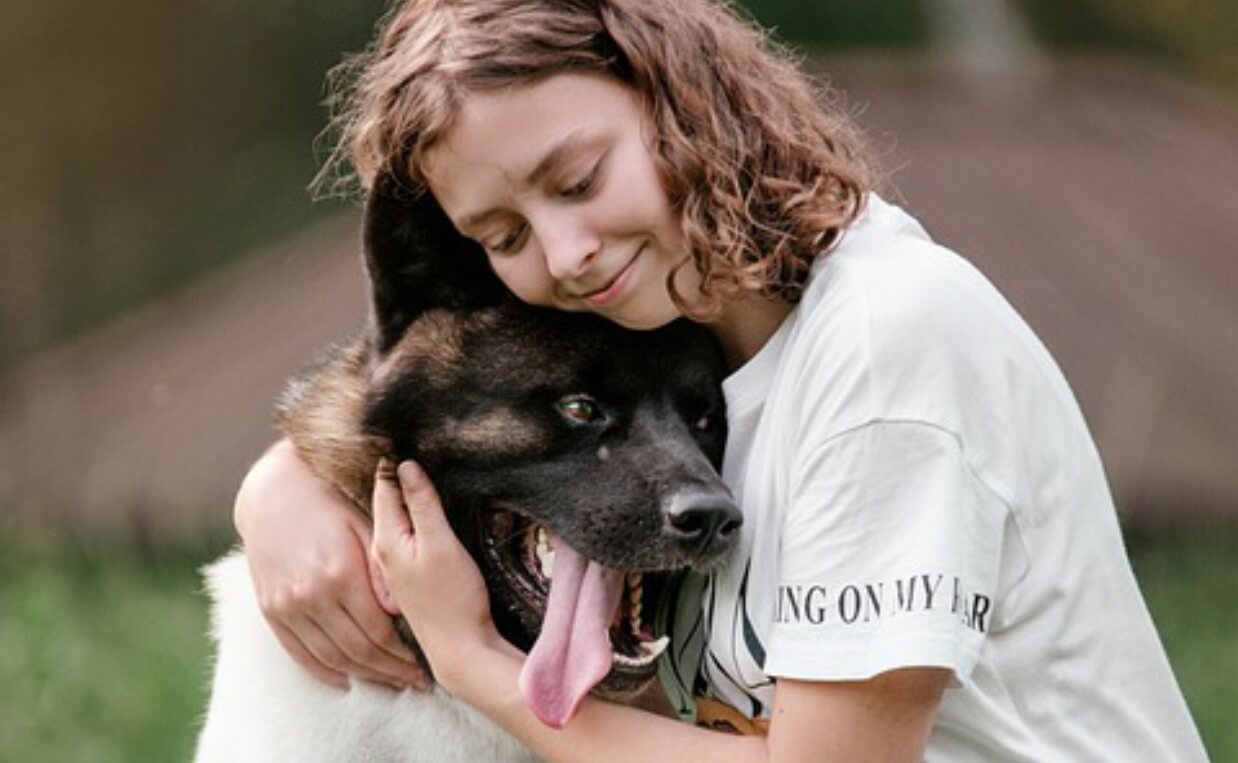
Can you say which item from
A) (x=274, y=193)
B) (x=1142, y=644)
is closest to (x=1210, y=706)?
(x=1142, y=644)

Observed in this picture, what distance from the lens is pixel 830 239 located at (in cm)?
328

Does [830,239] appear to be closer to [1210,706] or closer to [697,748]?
[697,748]

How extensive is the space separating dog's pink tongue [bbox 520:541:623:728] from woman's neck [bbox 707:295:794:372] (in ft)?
1.21

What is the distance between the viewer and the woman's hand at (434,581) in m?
3.41

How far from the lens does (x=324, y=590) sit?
11.7ft

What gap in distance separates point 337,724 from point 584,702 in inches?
16.8

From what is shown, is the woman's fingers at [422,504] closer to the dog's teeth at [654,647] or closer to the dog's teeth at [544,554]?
the dog's teeth at [544,554]

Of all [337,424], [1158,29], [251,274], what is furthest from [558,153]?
[1158,29]

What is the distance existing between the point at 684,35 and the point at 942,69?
255 inches

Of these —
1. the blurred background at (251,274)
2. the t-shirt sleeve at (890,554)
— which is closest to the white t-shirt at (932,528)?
the t-shirt sleeve at (890,554)

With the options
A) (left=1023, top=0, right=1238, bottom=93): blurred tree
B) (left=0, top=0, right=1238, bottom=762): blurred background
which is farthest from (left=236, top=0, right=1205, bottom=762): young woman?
(left=1023, top=0, right=1238, bottom=93): blurred tree

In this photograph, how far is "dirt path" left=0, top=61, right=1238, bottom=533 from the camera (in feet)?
25.1

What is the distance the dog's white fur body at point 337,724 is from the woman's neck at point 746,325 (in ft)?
2.14

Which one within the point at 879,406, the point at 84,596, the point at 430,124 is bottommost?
the point at 84,596
